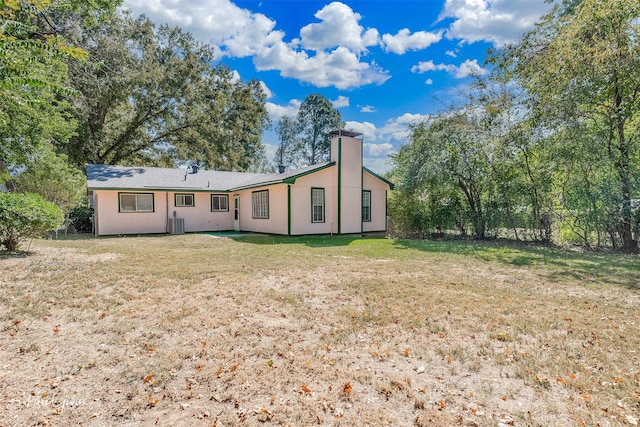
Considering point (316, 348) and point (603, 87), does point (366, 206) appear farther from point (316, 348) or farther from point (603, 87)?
point (316, 348)

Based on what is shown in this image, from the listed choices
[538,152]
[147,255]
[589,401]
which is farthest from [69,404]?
[538,152]

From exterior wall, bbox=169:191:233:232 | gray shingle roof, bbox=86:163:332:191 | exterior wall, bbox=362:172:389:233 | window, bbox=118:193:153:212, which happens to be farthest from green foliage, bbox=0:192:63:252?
exterior wall, bbox=362:172:389:233

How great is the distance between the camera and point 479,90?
13.4 m

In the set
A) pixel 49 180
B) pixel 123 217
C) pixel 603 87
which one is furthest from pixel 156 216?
pixel 603 87


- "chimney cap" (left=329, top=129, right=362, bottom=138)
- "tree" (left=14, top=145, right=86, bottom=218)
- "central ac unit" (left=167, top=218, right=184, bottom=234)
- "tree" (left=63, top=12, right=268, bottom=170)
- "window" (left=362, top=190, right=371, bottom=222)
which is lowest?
"central ac unit" (left=167, top=218, right=184, bottom=234)

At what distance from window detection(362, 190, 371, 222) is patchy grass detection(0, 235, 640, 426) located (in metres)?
9.42

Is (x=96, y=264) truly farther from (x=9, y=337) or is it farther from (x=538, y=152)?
(x=538, y=152)

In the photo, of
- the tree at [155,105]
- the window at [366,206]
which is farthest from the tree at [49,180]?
the window at [366,206]

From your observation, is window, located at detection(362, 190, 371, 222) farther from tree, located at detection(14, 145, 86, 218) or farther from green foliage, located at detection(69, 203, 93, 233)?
green foliage, located at detection(69, 203, 93, 233)

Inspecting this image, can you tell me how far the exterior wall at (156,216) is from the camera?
14984 millimetres

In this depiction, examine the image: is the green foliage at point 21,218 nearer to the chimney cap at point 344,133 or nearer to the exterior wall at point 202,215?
the exterior wall at point 202,215

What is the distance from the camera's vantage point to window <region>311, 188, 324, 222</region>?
14.7 metres

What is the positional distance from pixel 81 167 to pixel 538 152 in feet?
81.8

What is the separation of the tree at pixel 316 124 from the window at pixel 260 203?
21.9m
